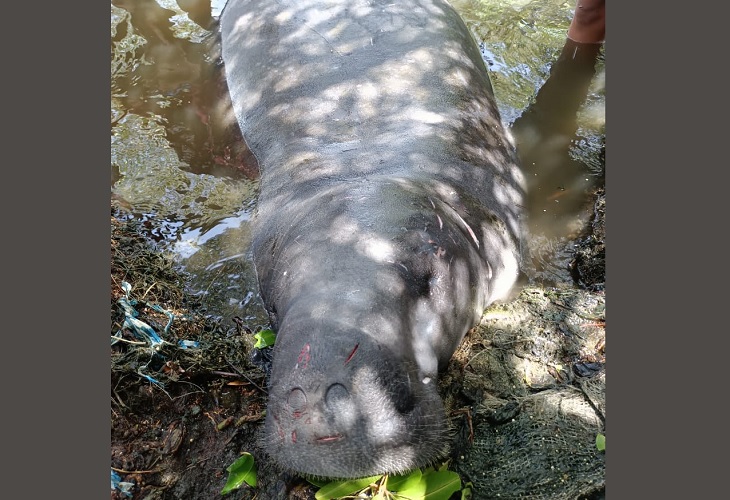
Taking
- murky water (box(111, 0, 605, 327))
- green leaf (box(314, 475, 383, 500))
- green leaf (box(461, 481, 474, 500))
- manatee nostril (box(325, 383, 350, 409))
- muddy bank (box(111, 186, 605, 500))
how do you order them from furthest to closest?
murky water (box(111, 0, 605, 327)), muddy bank (box(111, 186, 605, 500)), green leaf (box(461, 481, 474, 500)), green leaf (box(314, 475, 383, 500)), manatee nostril (box(325, 383, 350, 409))

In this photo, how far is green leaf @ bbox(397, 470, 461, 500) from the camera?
3.53m

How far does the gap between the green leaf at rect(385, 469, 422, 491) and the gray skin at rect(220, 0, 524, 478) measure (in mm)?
133

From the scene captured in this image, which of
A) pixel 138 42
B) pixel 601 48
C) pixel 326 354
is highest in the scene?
pixel 326 354

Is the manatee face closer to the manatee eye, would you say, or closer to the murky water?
the manatee eye

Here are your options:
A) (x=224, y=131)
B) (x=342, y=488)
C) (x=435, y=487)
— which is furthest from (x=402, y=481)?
(x=224, y=131)

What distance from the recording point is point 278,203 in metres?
5.34

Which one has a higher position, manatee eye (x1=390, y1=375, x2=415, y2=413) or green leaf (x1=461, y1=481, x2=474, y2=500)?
manatee eye (x1=390, y1=375, x2=415, y2=413)

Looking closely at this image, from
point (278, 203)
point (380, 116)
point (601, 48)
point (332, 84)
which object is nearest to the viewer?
point (278, 203)

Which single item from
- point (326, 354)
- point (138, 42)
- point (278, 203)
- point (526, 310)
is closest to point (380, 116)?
point (278, 203)

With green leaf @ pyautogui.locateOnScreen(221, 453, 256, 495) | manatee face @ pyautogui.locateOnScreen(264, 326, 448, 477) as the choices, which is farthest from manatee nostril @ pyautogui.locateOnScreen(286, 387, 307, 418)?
green leaf @ pyautogui.locateOnScreen(221, 453, 256, 495)

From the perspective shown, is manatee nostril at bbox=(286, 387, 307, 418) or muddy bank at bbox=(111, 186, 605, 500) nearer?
manatee nostril at bbox=(286, 387, 307, 418)

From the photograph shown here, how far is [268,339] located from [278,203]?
3.72 ft

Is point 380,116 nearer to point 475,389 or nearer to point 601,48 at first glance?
point 475,389

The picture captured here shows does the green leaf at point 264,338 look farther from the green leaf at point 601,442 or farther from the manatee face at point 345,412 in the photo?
the green leaf at point 601,442
